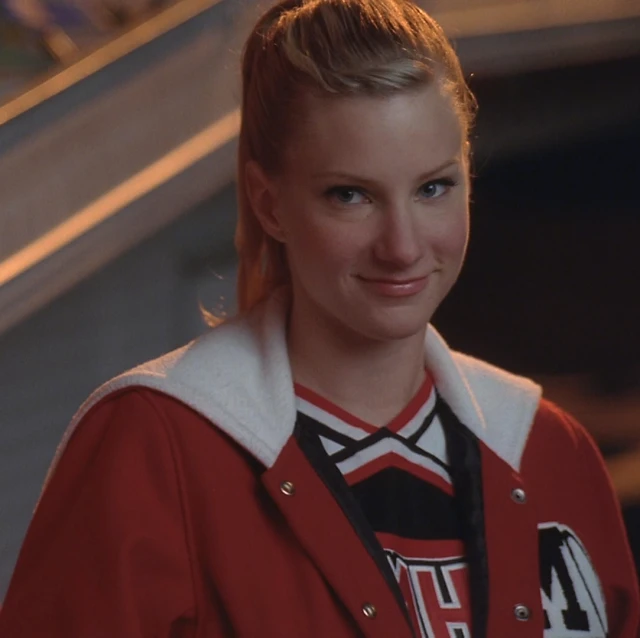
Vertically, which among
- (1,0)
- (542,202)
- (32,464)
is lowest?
(32,464)

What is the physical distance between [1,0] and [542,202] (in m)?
0.94

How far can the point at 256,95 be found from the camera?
0.98 m

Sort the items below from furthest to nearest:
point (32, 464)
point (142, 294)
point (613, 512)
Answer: point (142, 294), point (32, 464), point (613, 512)

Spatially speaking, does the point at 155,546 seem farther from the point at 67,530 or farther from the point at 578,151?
the point at 578,151

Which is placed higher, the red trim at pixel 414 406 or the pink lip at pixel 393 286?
the pink lip at pixel 393 286

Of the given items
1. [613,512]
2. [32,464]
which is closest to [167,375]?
[613,512]

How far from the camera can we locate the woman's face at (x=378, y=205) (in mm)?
902

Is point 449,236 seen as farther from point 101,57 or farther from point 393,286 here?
point 101,57

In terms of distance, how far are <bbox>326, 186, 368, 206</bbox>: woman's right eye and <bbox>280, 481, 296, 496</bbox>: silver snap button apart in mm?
219

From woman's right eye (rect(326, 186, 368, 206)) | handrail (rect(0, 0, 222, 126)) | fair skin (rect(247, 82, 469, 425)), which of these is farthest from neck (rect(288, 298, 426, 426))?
handrail (rect(0, 0, 222, 126))

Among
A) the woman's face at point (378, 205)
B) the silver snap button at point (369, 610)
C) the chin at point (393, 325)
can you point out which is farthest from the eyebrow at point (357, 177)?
the silver snap button at point (369, 610)

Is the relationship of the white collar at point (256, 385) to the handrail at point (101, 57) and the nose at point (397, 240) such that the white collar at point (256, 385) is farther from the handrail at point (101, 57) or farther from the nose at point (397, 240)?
the handrail at point (101, 57)

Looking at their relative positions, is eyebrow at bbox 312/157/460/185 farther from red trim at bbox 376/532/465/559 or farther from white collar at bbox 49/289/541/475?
red trim at bbox 376/532/465/559

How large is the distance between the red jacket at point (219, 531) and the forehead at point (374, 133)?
0.18 meters
